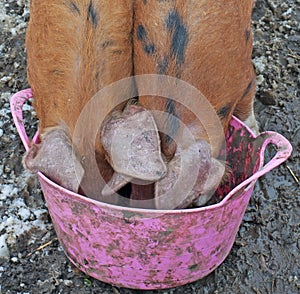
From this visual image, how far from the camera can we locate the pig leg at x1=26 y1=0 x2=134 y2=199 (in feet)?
5.96

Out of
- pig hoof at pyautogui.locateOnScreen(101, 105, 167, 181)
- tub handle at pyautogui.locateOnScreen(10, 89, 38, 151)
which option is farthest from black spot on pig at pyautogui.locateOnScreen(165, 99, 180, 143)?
tub handle at pyautogui.locateOnScreen(10, 89, 38, 151)

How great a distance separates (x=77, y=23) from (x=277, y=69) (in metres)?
1.33

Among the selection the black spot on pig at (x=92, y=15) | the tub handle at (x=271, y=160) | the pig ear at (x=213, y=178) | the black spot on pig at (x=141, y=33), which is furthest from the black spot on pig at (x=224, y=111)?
the black spot on pig at (x=92, y=15)

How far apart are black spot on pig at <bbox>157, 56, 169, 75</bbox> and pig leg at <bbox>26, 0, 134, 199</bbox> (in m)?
0.13

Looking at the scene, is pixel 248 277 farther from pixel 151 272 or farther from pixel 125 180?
pixel 125 180

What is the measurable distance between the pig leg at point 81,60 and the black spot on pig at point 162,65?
5.0 inches

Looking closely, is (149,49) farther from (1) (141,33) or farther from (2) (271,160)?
(2) (271,160)

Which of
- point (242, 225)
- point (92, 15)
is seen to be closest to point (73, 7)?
point (92, 15)

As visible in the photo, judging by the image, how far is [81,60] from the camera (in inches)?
71.7

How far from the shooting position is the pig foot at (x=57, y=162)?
5.77 ft

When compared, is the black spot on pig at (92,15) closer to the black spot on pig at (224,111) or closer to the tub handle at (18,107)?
the tub handle at (18,107)

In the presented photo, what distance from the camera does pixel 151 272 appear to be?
2.01 m

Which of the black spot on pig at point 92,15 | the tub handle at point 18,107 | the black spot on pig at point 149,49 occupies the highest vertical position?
the black spot on pig at point 92,15

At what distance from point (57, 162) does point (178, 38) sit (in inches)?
19.1
